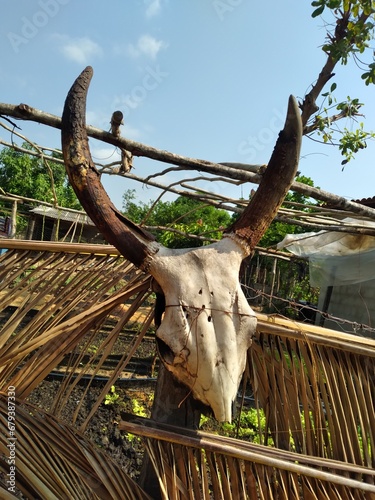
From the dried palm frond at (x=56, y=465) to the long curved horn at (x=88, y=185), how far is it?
552 millimetres

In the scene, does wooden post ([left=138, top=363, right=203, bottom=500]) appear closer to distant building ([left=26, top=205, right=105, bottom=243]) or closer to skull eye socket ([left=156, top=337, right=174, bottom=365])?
skull eye socket ([left=156, top=337, right=174, bottom=365])

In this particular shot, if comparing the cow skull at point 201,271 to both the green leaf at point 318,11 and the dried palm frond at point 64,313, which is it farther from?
the green leaf at point 318,11

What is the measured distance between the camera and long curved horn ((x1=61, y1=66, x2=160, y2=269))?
88 cm

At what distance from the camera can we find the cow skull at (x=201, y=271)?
92 cm

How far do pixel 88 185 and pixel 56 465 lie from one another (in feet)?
2.38

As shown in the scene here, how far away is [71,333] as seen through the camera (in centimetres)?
124

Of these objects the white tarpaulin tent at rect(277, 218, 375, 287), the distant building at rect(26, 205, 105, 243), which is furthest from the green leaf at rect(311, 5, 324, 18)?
the white tarpaulin tent at rect(277, 218, 375, 287)

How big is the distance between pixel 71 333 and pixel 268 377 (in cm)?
67

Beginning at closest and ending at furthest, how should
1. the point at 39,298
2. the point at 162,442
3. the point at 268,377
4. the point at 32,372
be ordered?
the point at 162,442
the point at 32,372
the point at 268,377
the point at 39,298

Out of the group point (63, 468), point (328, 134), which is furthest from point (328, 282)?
point (63, 468)

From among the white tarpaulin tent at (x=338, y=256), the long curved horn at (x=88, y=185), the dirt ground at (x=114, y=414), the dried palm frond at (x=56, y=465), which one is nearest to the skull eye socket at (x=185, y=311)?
the long curved horn at (x=88, y=185)

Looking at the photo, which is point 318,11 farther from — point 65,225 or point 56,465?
point 65,225

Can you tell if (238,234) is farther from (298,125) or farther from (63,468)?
(63,468)

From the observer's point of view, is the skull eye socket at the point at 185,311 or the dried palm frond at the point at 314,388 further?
the dried palm frond at the point at 314,388
